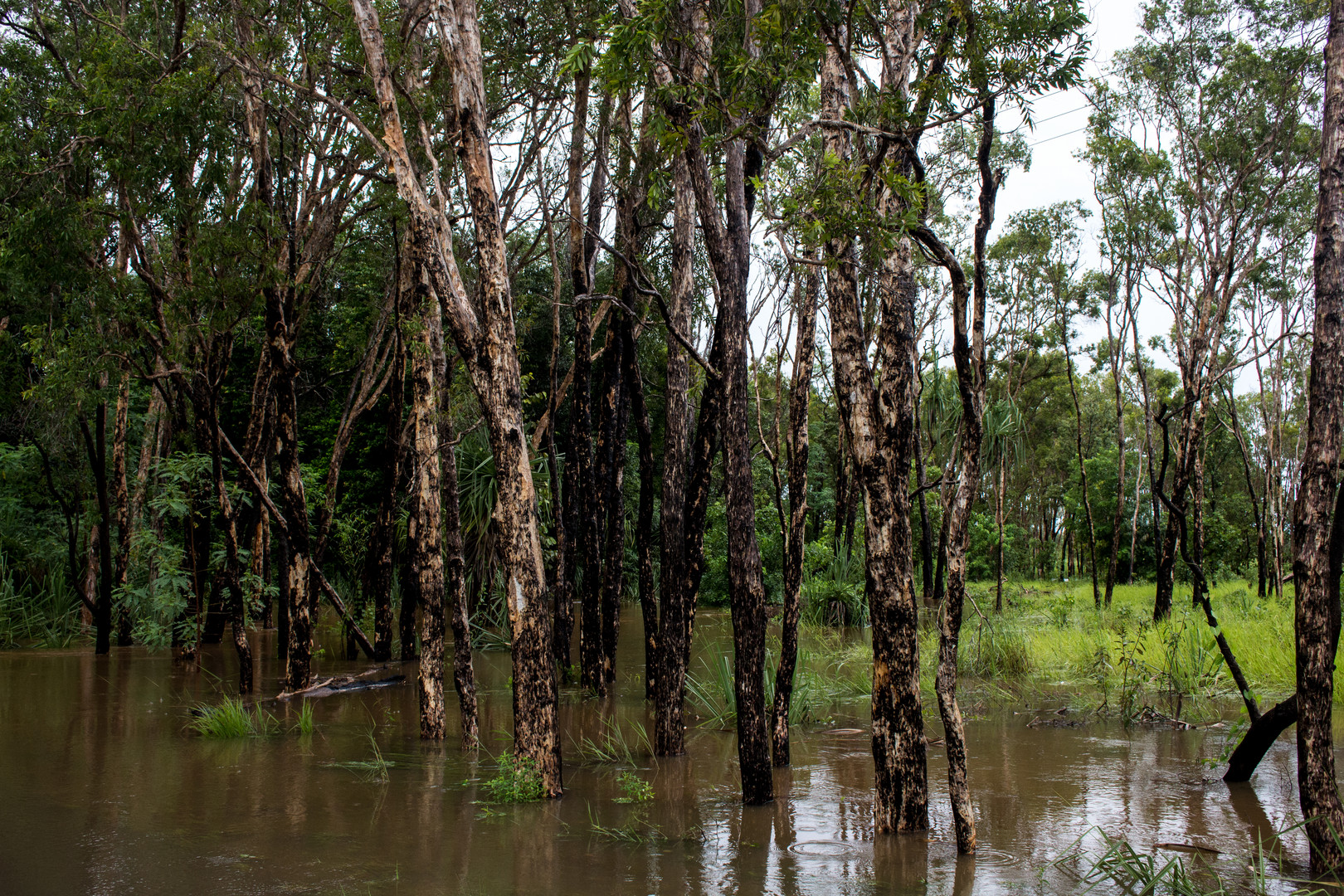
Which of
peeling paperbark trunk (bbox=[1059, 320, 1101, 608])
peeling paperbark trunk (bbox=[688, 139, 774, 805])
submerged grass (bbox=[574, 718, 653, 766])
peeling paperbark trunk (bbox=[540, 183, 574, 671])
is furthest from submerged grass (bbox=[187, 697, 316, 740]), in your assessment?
peeling paperbark trunk (bbox=[1059, 320, 1101, 608])

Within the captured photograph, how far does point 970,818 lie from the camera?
15.7 feet

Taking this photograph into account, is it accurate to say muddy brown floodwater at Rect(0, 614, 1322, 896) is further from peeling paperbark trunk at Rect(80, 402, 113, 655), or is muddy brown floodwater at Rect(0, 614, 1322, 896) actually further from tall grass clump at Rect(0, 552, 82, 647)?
tall grass clump at Rect(0, 552, 82, 647)

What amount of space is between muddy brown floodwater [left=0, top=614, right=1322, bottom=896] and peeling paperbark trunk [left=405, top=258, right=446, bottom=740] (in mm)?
407

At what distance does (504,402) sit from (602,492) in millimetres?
3916

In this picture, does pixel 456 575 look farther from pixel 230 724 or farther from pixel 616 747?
pixel 230 724

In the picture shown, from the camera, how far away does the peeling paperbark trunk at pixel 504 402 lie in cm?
571

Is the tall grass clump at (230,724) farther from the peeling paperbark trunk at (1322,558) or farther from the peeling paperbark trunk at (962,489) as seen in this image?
the peeling paperbark trunk at (1322,558)

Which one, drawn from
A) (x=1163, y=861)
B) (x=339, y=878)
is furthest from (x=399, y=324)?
(x=1163, y=861)

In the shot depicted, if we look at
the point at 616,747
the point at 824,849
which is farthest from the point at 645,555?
the point at 824,849

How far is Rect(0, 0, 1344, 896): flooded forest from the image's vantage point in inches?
190

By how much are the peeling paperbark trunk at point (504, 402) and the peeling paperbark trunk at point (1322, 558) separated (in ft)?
13.4

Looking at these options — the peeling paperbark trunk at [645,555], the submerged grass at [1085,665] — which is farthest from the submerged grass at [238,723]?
the submerged grass at [1085,665]

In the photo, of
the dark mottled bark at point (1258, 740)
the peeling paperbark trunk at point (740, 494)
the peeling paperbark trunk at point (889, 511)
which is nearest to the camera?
the peeling paperbark trunk at point (889, 511)

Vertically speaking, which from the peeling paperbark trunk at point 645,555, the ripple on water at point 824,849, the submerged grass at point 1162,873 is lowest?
the ripple on water at point 824,849
